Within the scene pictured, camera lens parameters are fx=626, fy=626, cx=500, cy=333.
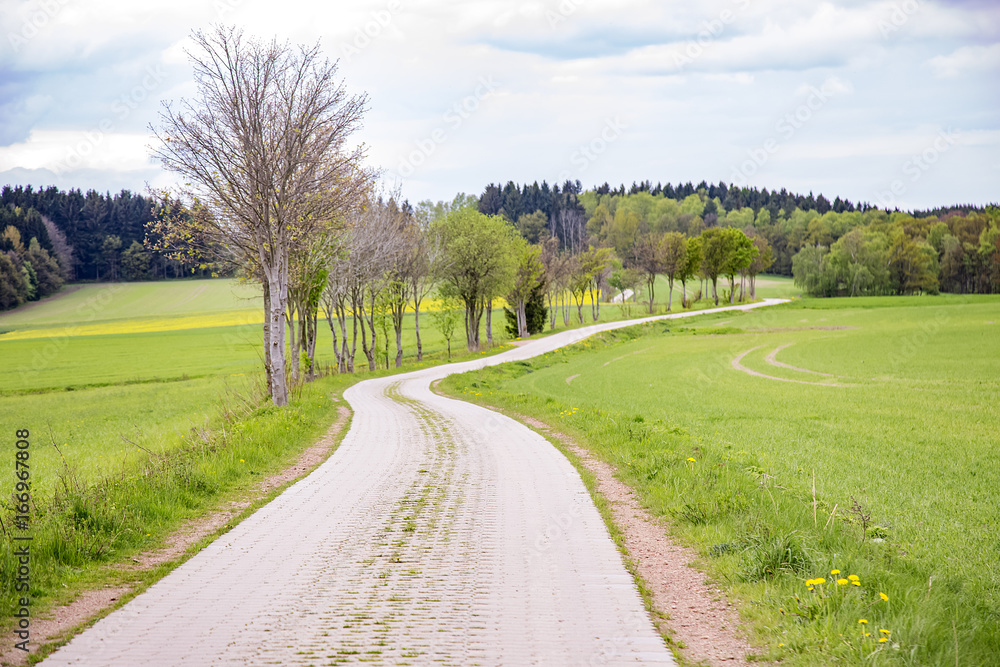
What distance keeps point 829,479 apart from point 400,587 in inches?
353

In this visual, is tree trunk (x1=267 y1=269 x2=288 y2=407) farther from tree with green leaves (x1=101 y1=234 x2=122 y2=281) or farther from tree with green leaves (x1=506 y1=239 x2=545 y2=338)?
tree with green leaves (x1=101 y1=234 x2=122 y2=281)

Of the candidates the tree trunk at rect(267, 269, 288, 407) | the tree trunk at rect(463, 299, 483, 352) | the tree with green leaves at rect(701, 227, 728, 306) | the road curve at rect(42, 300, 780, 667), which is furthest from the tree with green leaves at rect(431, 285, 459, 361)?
the tree with green leaves at rect(701, 227, 728, 306)

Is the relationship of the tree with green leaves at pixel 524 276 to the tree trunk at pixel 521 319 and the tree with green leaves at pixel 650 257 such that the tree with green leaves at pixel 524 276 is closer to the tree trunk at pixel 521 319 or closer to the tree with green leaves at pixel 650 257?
the tree trunk at pixel 521 319

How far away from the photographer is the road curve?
498 centimetres

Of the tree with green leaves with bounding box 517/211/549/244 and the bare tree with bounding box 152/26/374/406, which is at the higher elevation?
the tree with green leaves with bounding box 517/211/549/244

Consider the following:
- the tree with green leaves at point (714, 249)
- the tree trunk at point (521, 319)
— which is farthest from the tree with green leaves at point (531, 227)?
the tree trunk at point (521, 319)

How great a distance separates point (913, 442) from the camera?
14.7m

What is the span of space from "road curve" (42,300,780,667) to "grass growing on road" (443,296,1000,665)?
1.44m

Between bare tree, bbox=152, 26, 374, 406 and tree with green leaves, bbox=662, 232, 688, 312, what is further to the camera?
tree with green leaves, bbox=662, 232, 688, 312

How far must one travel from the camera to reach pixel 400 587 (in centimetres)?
631

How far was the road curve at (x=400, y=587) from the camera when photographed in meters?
4.98

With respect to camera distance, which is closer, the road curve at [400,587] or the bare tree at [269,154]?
the road curve at [400,587]

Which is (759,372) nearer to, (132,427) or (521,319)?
(132,427)

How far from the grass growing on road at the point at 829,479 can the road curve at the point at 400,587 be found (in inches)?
56.7
